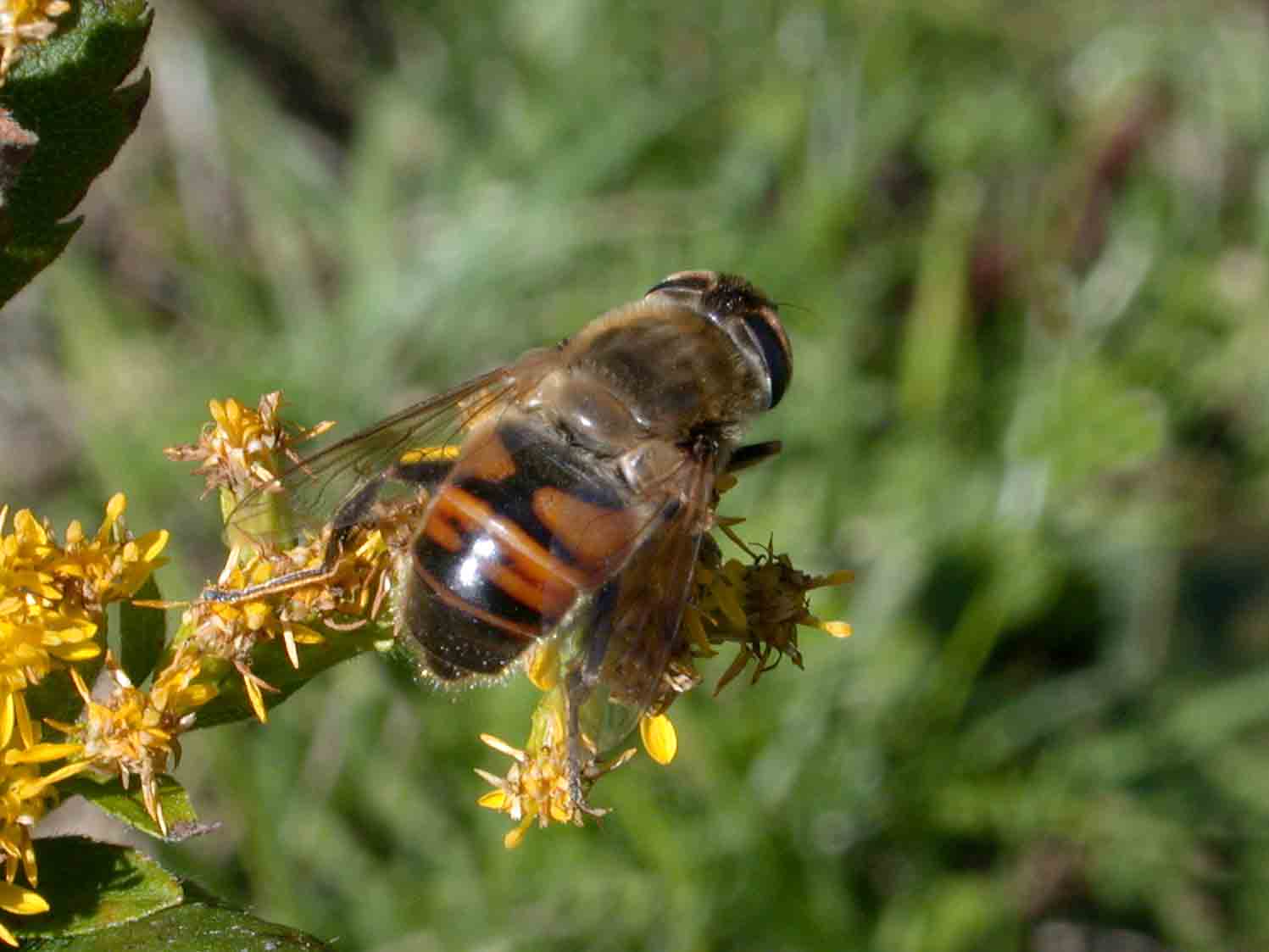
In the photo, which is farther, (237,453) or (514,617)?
(237,453)

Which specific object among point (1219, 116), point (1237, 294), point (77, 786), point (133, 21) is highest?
point (1219, 116)

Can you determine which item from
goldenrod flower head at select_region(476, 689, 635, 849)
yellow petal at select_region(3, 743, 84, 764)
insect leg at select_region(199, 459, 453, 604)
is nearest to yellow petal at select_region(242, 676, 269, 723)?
insect leg at select_region(199, 459, 453, 604)

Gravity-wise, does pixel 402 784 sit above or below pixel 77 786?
above

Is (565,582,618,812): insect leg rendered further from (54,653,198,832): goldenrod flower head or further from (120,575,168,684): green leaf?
(120,575,168,684): green leaf

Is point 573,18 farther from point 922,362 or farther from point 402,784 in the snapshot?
point 402,784

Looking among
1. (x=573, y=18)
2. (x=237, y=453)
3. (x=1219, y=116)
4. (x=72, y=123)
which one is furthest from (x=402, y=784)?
(x=1219, y=116)

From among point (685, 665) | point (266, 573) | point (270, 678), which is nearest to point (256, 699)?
point (270, 678)

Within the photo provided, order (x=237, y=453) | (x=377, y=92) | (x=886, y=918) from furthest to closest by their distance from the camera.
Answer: (x=377, y=92), (x=886, y=918), (x=237, y=453)

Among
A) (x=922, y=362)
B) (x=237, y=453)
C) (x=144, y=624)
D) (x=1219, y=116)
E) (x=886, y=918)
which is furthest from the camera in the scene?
(x=1219, y=116)
